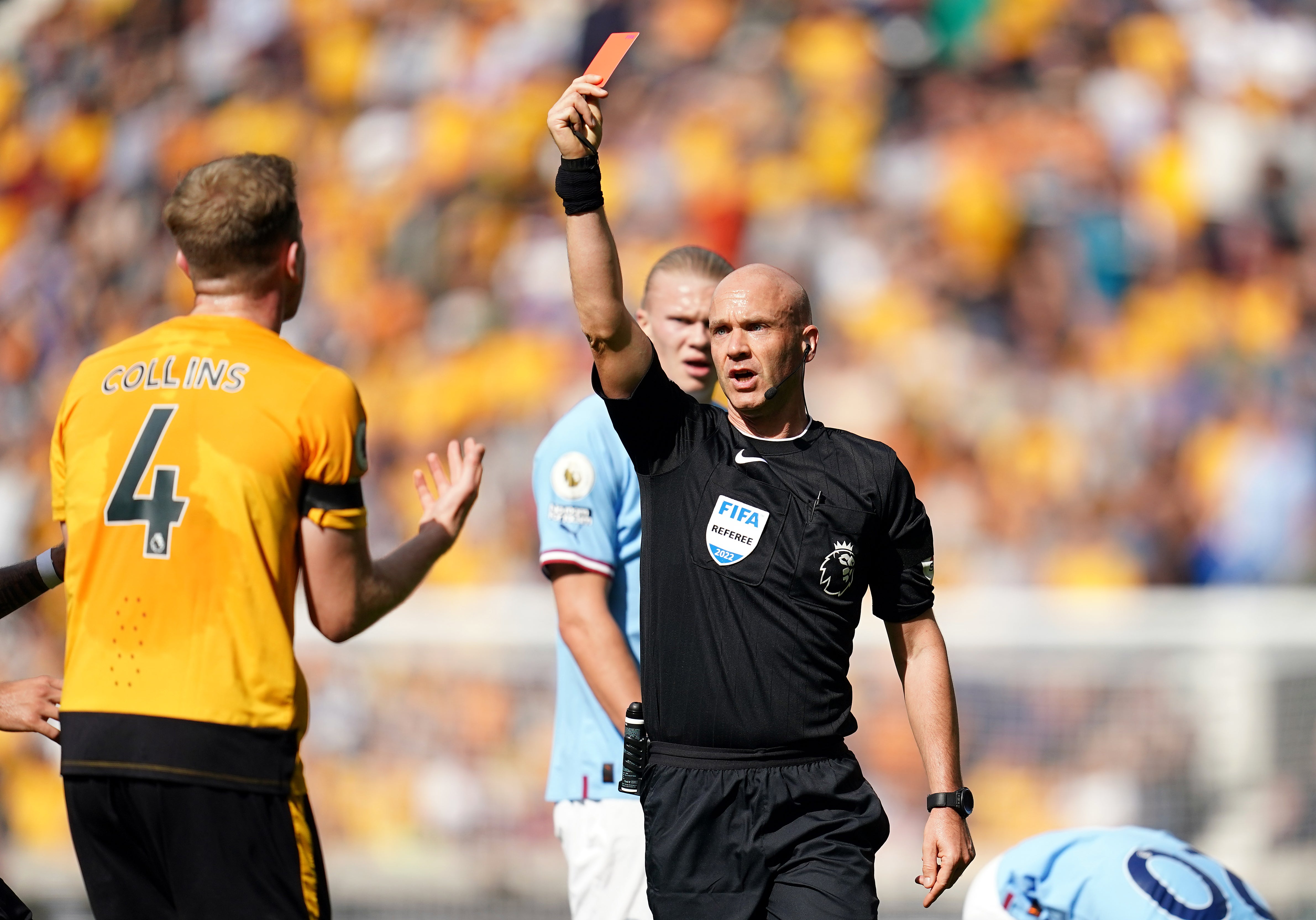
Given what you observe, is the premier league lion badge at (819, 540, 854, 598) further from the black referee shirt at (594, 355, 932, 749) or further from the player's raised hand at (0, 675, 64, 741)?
the player's raised hand at (0, 675, 64, 741)

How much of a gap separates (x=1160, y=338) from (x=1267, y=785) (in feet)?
10.4

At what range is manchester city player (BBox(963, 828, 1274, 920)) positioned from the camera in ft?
11.9

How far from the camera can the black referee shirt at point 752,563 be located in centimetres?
290

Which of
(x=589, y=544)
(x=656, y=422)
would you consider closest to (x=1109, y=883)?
(x=589, y=544)

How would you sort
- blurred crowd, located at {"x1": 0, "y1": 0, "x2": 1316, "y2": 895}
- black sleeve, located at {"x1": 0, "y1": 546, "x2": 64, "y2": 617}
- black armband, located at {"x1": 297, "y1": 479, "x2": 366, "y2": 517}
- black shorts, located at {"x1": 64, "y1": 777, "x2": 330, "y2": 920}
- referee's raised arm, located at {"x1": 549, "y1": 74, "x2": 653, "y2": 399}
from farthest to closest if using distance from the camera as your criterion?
blurred crowd, located at {"x1": 0, "y1": 0, "x2": 1316, "y2": 895}
black sleeve, located at {"x1": 0, "y1": 546, "x2": 64, "y2": 617}
referee's raised arm, located at {"x1": 549, "y1": 74, "x2": 653, "y2": 399}
black armband, located at {"x1": 297, "y1": 479, "x2": 366, "y2": 517}
black shorts, located at {"x1": 64, "y1": 777, "x2": 330, "y2": 920}

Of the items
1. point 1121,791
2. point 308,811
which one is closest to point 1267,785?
point 1121,791

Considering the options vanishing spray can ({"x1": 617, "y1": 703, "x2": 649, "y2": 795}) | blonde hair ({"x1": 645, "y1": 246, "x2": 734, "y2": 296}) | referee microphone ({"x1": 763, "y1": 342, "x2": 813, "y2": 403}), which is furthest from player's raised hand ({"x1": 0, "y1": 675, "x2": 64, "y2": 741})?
blonde hair ({"x1": 645, "y1": 246, "x2": 734, "y2": 296})

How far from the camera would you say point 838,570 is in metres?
2.94

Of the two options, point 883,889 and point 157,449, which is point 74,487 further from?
point 883,889

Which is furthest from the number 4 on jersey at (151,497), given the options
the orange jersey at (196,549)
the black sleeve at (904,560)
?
the black sleeve at (904,560)

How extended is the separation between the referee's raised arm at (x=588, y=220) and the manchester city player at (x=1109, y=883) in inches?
83.0

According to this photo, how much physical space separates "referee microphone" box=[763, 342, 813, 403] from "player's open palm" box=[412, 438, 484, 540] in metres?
0.63

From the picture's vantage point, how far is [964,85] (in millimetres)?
9125

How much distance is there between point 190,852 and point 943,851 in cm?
152
